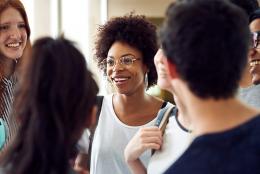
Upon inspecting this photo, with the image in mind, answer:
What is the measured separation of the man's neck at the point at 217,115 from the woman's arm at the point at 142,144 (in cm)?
47

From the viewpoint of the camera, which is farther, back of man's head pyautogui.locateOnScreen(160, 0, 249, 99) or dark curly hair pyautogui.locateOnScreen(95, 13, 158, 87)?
dark curly hair pyautogui.locateOnScreen(95, 13, 158, 87)

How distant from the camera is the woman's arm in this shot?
1446mm

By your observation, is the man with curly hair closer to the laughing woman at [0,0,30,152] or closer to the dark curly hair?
the dark curly hair

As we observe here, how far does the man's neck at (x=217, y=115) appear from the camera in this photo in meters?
0.97

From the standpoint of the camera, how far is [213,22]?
3.12 ft

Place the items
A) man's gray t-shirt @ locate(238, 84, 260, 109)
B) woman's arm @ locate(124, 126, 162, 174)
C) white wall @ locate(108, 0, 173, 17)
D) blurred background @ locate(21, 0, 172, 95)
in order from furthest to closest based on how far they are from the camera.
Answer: white wall @ locate(108, 0, 173, 17), blurred background @ locate(21, 0, 172, 95), man's gray t-shirt @ locate(238, 84, 260, 109), woman's arm @ locate(124, 126, 162, 174)

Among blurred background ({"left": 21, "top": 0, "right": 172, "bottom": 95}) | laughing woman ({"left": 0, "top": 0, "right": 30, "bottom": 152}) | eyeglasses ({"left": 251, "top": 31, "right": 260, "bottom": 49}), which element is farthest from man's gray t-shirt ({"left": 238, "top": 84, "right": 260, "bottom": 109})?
blurred background ({"left": 21, "top": 0, "right": 172, "bottom": 95})

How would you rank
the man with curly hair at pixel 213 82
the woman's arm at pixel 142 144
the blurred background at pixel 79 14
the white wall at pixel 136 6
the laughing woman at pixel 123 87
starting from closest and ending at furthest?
1. the man with curly hair at pixel 213 82
2. the woman's arm at pixel 142 144
3. the laughing woman at pixel 123 87
4. the blurred background at pixel 79 14
5. the white wall at pixel 136 6

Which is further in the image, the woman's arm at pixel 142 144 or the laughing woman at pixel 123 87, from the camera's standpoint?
the laughing woman at pixel 123 87

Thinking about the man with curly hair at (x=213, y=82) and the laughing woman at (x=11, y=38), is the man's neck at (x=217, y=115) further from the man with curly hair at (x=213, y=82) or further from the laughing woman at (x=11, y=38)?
the laughing woman at (x=11, y=38)

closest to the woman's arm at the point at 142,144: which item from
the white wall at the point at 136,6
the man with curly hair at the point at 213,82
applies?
the man with curly hair at the point at 213,82

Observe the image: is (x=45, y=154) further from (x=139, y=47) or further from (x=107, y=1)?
(x=107, y=1)

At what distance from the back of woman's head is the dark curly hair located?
106 centimetres

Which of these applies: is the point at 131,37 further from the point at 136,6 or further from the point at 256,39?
the point at 136,6
